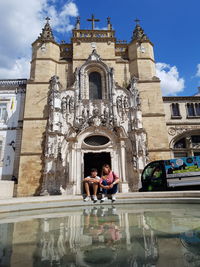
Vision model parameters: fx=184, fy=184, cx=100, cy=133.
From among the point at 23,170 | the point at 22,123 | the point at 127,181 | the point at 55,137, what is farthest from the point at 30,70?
the point at 127,181

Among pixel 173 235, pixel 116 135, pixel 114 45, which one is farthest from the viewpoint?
pixel 114 45

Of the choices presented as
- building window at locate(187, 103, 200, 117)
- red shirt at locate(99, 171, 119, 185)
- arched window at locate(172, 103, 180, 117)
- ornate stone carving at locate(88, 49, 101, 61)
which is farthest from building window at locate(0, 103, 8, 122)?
building window at locate(187, 103, 200, 117)

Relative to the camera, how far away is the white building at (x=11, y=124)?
15695mm

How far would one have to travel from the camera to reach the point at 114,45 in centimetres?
2009

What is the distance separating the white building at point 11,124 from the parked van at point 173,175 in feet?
36.3

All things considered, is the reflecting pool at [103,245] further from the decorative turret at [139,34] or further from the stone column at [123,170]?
the decorative turret at [139,34]

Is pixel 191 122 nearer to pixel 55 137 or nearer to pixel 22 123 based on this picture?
pixel 55 137

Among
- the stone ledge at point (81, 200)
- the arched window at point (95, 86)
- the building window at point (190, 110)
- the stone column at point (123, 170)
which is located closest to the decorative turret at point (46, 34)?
the arched window at point (95, 86)

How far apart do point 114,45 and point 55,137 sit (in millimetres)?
12338

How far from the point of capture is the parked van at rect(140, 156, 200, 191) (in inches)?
454

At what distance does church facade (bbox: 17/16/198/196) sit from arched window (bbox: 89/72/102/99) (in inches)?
3.4

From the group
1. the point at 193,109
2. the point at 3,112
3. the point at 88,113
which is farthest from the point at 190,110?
the point at 3,112

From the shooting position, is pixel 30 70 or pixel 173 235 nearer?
pixel 173 235

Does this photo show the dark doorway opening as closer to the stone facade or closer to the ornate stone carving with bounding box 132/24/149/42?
the stone facade
